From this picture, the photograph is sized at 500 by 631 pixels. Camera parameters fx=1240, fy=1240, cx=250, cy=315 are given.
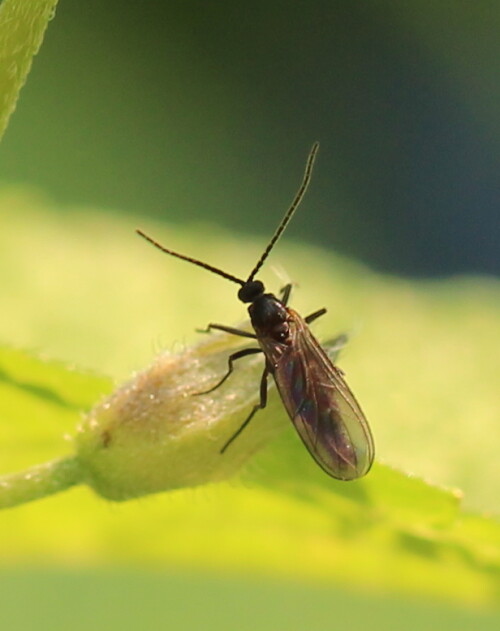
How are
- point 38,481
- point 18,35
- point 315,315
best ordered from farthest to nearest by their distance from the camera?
1. point 315,315
2. point 38,481
3. point 18,35

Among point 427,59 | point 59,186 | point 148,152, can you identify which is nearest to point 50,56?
point 148,152

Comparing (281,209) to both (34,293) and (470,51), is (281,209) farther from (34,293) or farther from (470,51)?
(34,293)

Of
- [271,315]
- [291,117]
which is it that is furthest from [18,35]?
[291,117]

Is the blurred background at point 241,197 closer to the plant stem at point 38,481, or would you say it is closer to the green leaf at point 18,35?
the plant stem at point 38,481

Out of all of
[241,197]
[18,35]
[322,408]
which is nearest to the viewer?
[18,35]

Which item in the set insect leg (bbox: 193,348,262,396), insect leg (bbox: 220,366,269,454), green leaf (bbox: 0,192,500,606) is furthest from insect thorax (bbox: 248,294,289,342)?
insect leg (bbox: 220,366,269,454)

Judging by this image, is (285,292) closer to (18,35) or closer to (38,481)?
(38,481)
